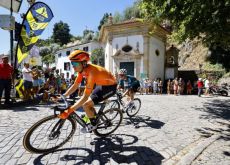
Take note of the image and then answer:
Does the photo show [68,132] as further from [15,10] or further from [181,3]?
[15,10]

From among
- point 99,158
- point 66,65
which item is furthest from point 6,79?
point 66,65

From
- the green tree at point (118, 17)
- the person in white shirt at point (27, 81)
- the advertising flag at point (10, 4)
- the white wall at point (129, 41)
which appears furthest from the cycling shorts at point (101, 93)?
the green tree at point (118, 17)

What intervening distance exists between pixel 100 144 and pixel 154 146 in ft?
4.19

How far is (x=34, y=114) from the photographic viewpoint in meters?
8.87

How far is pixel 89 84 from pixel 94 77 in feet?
0.82

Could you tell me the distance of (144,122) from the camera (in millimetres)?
7965

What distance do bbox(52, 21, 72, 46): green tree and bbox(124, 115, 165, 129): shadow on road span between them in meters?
84.3

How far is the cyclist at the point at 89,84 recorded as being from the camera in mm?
4816

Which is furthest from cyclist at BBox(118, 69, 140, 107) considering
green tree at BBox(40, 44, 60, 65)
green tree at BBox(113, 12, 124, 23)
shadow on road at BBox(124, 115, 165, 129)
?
green tree at BBox(40, 44, 60, 65)

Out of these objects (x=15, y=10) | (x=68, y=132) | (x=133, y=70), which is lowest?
(x=68, y=132)

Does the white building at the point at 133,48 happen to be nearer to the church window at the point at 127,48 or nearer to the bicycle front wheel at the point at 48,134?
the church window at the point at 127,48

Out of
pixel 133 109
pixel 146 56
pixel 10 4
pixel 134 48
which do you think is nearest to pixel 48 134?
pixel 133 109

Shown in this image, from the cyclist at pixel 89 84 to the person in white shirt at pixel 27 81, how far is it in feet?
22.3

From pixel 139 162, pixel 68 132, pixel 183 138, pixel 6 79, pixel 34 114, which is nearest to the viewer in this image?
pixel 139 162
